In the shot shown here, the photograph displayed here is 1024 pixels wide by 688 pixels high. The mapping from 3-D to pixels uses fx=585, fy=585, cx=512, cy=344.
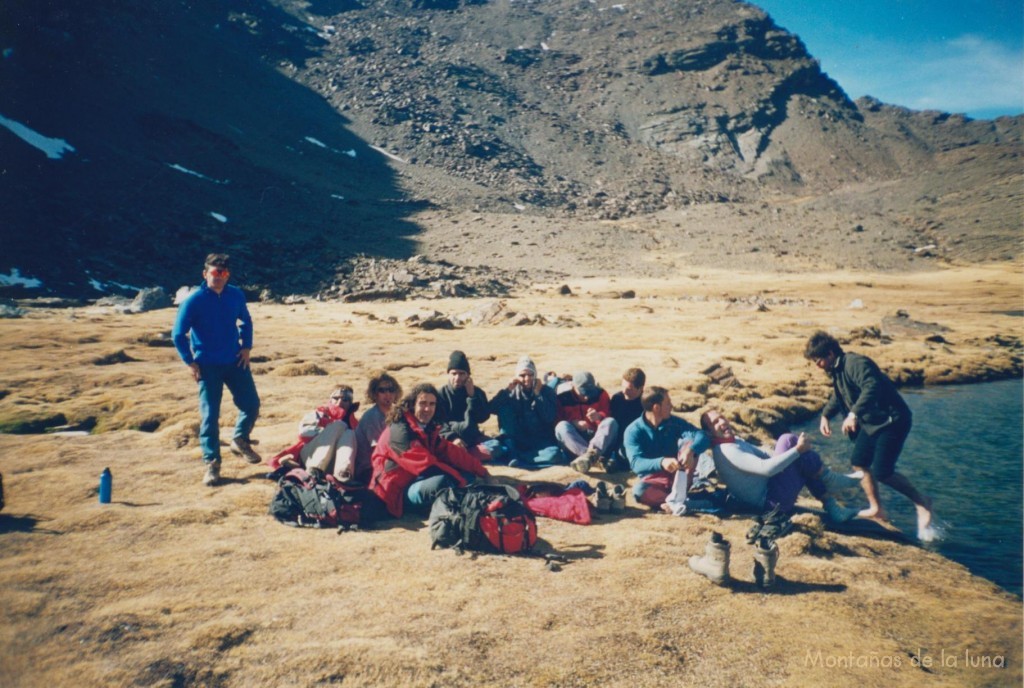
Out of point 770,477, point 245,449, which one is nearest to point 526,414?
point 770,477

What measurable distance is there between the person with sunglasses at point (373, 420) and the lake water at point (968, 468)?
A: 618cm

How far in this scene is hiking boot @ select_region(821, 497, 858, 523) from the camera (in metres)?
6.43

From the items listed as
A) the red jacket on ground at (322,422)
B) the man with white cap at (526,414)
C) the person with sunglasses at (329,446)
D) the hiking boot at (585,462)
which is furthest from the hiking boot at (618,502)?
the red jacket on ground at (322,422)

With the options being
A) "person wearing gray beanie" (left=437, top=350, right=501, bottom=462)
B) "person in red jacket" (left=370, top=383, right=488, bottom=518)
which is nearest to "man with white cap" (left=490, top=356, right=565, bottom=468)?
"person wearing gray beanie" (left=437, top=350, right=501, bottom=462)

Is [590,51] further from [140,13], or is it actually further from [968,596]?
[968,596]

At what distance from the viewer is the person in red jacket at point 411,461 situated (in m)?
6.17

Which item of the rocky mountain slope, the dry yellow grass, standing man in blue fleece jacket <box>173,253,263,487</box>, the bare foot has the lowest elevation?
the dry yellow grass

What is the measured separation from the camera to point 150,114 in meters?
54.1

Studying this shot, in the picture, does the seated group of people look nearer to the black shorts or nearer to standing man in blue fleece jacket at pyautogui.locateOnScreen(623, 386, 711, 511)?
standing man in blue fleece jacket at pyautogui.locateOnScreen(623, 386, 711, 511)

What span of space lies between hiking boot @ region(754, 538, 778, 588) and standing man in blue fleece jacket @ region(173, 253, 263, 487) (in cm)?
566

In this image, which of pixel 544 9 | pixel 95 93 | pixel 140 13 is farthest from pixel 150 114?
pixel 544 9

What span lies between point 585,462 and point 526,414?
3.79 feet

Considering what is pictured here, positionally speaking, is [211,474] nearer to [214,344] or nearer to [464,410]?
[214,344]

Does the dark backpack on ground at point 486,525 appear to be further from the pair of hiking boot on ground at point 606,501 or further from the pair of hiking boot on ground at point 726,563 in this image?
the pair of hiking boot on ground at point 726,563
